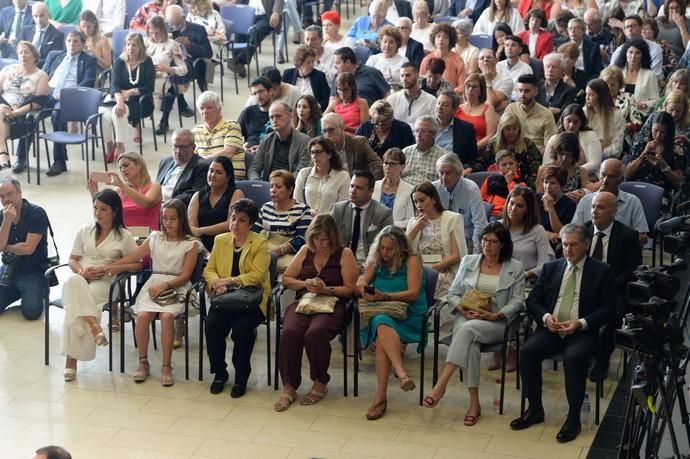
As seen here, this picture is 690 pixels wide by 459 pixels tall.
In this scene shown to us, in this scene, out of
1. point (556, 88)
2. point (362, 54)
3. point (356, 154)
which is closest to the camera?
point (356, 154)

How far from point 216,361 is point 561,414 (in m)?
2.02

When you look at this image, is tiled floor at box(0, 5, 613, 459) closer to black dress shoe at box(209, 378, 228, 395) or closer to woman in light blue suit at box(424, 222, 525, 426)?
black dress shoe at box(209, 378, 228, 395)

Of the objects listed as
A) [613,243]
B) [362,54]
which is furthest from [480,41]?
[613,243]

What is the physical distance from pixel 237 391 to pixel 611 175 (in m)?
2.73

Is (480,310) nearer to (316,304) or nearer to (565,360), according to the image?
(565,360)

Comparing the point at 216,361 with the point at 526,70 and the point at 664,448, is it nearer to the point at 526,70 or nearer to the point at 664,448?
the point at 664,448

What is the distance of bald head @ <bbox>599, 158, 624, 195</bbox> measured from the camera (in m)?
8.23

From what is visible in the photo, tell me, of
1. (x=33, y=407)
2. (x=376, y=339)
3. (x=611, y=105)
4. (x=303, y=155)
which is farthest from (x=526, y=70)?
(x=33, y=407)

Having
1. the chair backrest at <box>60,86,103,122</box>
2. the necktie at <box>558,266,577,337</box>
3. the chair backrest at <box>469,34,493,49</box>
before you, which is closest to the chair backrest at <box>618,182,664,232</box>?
the necktie at <box>558,266,577,337</box>

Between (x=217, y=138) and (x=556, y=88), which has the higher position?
(x=556, y=88)

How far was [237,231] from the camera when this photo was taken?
783 cm

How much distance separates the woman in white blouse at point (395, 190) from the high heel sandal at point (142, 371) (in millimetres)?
1768

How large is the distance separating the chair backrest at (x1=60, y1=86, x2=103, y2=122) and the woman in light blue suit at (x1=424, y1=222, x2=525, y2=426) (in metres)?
5.03

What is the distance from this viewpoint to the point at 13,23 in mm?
13438
